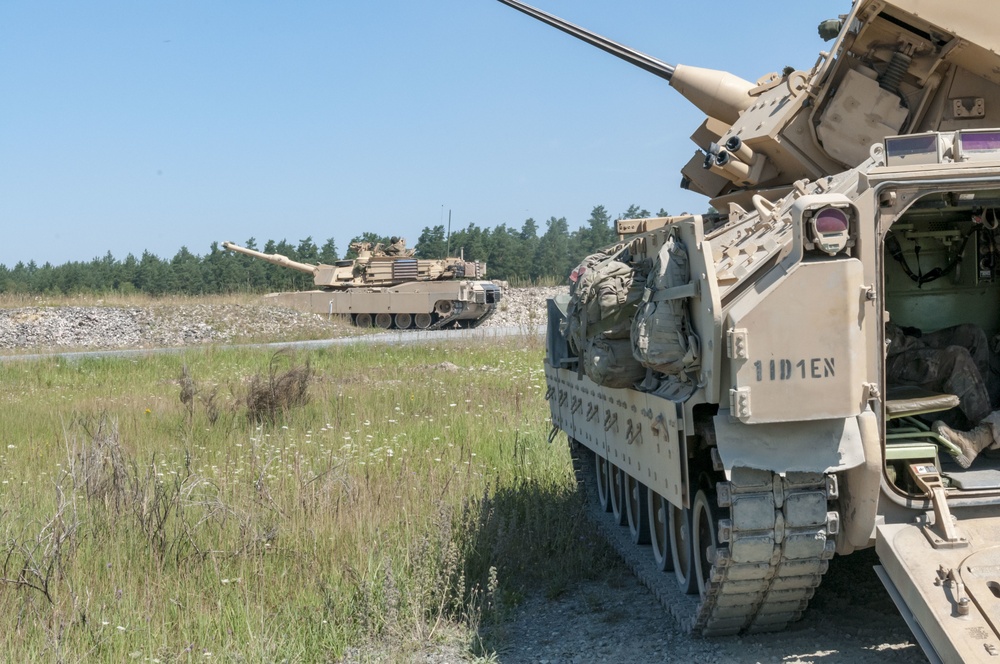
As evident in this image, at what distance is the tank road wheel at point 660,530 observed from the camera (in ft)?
19.0

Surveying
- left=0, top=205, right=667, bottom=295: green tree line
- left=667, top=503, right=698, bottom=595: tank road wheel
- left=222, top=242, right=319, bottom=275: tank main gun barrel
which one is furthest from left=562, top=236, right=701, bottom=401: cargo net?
left=0, top=205, right=667, bottom=295: green tree line

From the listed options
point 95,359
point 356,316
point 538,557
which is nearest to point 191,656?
point 538,557

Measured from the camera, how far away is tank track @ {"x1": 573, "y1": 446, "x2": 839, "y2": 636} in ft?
13.6

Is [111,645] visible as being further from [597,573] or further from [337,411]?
[337,411]

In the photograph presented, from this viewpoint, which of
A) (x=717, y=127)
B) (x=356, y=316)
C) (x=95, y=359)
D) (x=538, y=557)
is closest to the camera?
(x=538, y=557)

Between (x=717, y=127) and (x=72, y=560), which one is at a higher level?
(x=717, y=127)

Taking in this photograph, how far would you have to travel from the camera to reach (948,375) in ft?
16.5

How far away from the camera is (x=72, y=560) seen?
537cm

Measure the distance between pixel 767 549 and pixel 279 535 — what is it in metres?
2.89

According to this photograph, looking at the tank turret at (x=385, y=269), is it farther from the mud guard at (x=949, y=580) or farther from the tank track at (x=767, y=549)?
the mud guard at (x=949, y=580)

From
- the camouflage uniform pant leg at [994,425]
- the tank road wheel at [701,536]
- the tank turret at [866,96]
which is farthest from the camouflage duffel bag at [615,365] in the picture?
the tank turret at [866,96]

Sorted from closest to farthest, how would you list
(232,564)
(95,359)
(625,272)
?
(625,272)
(232,564)
(95,359)

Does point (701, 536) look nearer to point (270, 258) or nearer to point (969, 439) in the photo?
point (969, 439)

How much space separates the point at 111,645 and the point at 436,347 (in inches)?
560
